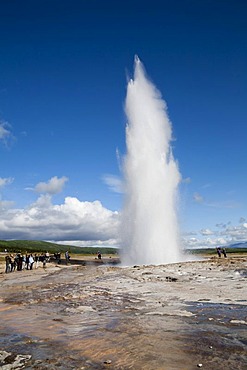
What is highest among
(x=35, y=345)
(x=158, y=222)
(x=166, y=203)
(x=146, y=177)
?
(x=146, y=177)

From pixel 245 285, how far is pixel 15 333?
39.2 ft

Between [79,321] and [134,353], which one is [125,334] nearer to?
[134,353]

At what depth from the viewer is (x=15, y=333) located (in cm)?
830

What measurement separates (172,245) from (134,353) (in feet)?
119

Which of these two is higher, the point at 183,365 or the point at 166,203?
the point at 166,203

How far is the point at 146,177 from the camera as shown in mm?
41656

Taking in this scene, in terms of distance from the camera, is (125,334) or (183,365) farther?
(125,334)

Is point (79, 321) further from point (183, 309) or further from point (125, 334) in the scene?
point (183, 309)

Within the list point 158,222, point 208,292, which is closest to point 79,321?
point 208,292

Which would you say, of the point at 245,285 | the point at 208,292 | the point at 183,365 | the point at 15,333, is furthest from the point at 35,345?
the point at 245,285

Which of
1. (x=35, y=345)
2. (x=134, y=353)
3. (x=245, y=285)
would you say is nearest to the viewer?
(x=134, y=353)

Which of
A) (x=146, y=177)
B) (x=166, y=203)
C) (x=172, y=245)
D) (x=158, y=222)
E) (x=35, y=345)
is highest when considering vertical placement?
(x=146, y=177)

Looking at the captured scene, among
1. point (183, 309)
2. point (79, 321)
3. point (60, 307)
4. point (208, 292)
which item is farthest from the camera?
point (208, 292)

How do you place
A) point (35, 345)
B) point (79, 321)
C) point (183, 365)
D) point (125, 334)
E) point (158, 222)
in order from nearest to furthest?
point (183, 365), point (35, 345), point (125, 334), point (79, 321), point (158, 222)
